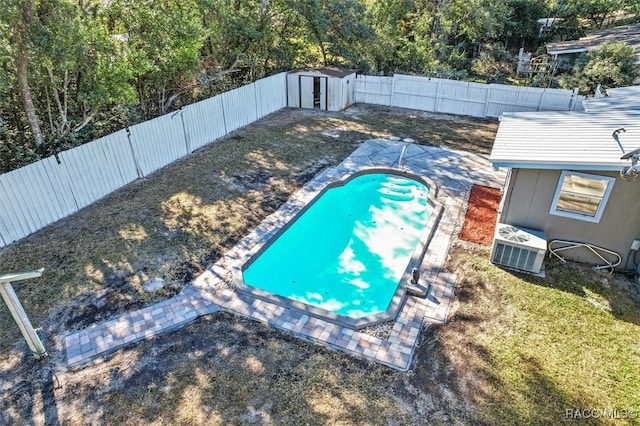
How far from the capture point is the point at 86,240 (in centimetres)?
878

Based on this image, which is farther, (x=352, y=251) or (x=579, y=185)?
(x=352, y=251)

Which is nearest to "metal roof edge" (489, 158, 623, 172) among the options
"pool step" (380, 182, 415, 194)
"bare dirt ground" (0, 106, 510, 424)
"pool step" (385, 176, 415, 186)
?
"bare dirt ground" (0, 106, 510, 424)

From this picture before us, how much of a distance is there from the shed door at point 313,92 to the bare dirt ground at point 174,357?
8.36 metres

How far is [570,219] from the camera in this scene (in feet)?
25.9

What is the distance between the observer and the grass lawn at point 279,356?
5285 millimetres

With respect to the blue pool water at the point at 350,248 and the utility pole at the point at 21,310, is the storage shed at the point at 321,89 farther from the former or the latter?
the utility pole at the point at 21,310

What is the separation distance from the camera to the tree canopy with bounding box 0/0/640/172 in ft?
29.3

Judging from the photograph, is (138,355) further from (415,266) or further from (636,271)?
(636,271)

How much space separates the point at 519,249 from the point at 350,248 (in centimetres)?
386

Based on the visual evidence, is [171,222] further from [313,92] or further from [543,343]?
[313,92]

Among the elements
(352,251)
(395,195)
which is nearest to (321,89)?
(395,195)

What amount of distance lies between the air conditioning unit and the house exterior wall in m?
0.33

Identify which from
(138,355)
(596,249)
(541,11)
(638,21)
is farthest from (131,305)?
(638,21)

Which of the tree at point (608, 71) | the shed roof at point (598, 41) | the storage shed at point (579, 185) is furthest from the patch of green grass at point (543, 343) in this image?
the shed roof at point (598, 41)
